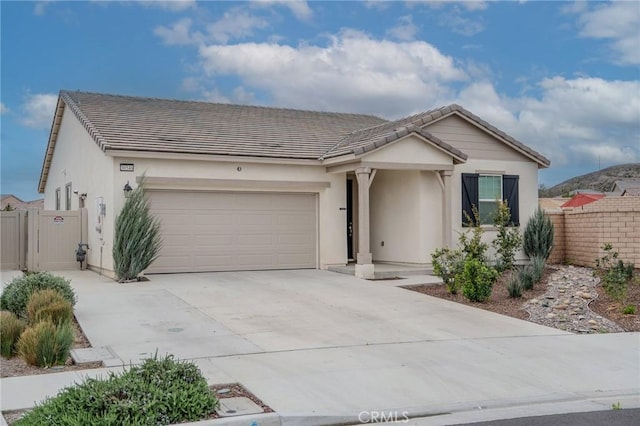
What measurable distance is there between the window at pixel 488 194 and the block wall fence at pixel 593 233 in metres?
1.79

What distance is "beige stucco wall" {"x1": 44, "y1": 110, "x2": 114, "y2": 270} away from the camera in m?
16.3

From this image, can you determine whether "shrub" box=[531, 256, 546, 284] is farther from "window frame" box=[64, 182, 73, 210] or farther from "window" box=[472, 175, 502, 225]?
"window frame" box=[64, 182, 73, 210]

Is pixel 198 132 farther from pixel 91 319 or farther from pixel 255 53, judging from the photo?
pixel 91 319

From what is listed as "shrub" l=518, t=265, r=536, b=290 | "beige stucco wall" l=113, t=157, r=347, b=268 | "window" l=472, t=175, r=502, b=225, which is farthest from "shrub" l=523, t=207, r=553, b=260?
"beige stucco wall" l=113, t=157, r=347, b=268

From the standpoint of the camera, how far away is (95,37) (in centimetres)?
1739

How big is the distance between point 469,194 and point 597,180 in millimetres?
59986

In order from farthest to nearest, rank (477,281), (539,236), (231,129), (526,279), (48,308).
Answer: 1. (231,129)
2. (539,236)
3. (526,279)
4. (477,281)
5. (48,308)

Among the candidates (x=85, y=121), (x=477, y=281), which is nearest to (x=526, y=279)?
(x=477, y=281)

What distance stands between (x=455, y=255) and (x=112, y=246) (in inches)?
339

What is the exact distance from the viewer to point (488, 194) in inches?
747

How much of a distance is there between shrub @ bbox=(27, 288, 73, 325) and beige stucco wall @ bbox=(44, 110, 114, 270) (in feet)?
21.0

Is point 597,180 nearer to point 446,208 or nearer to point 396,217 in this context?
point 396,217

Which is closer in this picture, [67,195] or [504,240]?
[504,240]

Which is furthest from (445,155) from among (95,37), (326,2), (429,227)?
(95,37)
